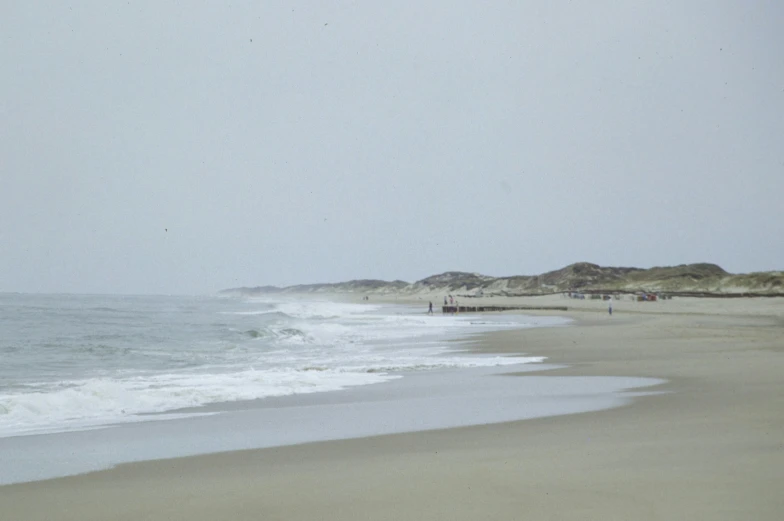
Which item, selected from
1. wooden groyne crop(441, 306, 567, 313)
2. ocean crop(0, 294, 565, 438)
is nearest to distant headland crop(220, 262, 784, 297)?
wooden groyne crop(441, 306, 567, 313)

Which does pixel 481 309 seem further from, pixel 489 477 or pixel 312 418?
pixel 489 477

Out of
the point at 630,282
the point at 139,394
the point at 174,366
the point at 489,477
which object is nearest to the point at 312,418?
the point at 139,394

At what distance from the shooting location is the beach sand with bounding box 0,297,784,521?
458 centimetres

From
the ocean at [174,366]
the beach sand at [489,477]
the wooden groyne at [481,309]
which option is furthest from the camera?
the wooden groyne at [481,309]

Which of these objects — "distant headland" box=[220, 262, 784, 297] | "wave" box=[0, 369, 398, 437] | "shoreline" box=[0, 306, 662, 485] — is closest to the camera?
"shoreline" box=[0, 306, 662, 485]

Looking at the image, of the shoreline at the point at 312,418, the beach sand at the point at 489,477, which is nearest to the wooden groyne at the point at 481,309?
the shoreline at the point at 312,418

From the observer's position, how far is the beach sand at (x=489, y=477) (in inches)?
180

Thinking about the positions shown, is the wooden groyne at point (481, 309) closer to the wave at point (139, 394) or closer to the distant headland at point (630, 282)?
the distant headland at point (630, 282)

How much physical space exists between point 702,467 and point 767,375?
278 inches

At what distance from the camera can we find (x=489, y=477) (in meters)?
5.34

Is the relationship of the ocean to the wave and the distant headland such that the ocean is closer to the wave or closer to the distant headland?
the wave

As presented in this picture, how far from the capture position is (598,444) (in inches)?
256

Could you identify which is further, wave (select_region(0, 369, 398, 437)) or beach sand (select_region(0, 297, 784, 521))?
wave (select_region(0, 369, 398, 437))

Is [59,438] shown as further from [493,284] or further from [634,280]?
[493,284]
